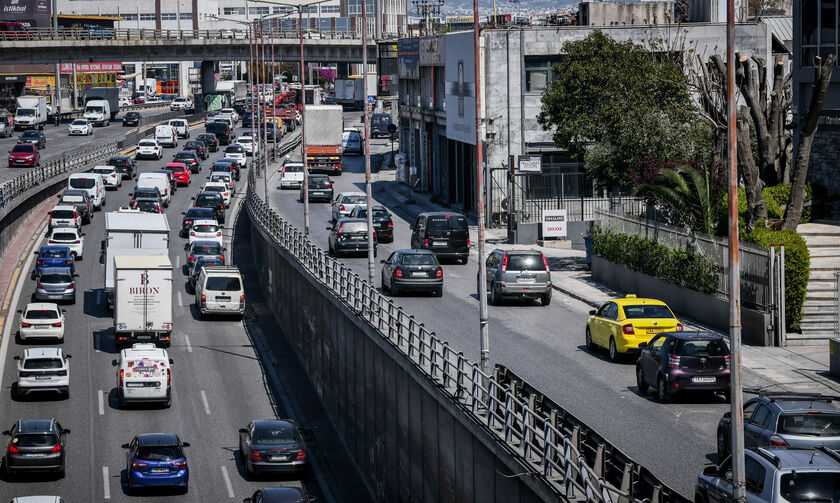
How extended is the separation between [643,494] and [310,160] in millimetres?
74234

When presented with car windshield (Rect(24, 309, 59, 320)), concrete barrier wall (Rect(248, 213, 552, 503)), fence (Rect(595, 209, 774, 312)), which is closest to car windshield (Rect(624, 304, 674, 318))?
fence (Rect(595, 209, 774, 312))

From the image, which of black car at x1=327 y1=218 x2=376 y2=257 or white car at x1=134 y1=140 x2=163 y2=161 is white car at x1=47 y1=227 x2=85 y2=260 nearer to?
black car at x1=327 y1=218 x2=376 y2=257

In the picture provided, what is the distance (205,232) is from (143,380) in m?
25.1

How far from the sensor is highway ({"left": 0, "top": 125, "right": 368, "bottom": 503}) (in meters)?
36.6

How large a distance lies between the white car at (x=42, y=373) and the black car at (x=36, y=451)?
6.74 meters

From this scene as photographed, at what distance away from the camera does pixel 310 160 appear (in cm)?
8975

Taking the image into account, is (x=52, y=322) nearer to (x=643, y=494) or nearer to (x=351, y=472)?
(x=351, y=472)

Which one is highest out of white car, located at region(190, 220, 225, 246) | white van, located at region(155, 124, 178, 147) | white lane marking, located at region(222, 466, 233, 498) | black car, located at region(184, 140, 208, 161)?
white van, located at region(155, 124, 178, 147)

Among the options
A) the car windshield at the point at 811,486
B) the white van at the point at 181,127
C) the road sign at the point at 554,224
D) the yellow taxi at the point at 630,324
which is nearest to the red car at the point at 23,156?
the white van at the point at 181,127

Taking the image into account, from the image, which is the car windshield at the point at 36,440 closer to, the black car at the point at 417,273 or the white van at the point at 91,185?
the black car at the point at 417,273

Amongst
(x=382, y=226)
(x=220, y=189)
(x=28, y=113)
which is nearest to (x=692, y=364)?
(x=382, y=226)

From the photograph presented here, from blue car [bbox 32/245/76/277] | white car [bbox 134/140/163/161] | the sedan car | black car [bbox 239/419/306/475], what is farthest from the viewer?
white car [bbox 134/140/163/161]

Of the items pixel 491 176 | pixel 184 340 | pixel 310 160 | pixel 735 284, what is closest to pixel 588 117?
Result: pixel 491 176

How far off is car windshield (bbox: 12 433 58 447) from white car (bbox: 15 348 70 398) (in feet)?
23.3
